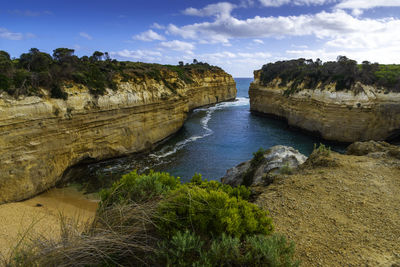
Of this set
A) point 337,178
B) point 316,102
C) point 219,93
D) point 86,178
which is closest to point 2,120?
point 86,178

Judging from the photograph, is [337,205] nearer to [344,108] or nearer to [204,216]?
[204,216]

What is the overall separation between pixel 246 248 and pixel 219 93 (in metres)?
A: 68.1

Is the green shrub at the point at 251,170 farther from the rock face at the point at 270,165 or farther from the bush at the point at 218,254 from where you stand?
the bush at the point at 218,254

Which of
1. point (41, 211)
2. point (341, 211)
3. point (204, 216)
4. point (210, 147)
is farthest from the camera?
point (210, 147)

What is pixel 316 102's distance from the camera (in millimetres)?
31422

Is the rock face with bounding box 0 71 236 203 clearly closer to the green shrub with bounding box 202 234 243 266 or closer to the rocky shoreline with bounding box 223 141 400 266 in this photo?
the rocky shoreline with bounding box 223 141 400 266

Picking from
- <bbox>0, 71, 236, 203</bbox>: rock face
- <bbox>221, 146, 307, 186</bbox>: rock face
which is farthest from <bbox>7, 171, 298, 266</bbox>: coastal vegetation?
<bbox>0, 71, 236, 203</bbox>: rock face

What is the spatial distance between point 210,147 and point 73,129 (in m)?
14.7

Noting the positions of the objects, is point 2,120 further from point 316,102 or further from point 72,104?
point 316,102

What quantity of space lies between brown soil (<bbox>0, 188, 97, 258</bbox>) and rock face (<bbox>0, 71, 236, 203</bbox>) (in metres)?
0.95

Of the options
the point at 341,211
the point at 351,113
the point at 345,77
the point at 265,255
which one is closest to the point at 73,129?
the point at 265,255

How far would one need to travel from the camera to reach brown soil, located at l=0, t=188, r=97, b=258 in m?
11.6

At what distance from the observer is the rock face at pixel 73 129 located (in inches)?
572

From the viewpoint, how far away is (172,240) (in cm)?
424
